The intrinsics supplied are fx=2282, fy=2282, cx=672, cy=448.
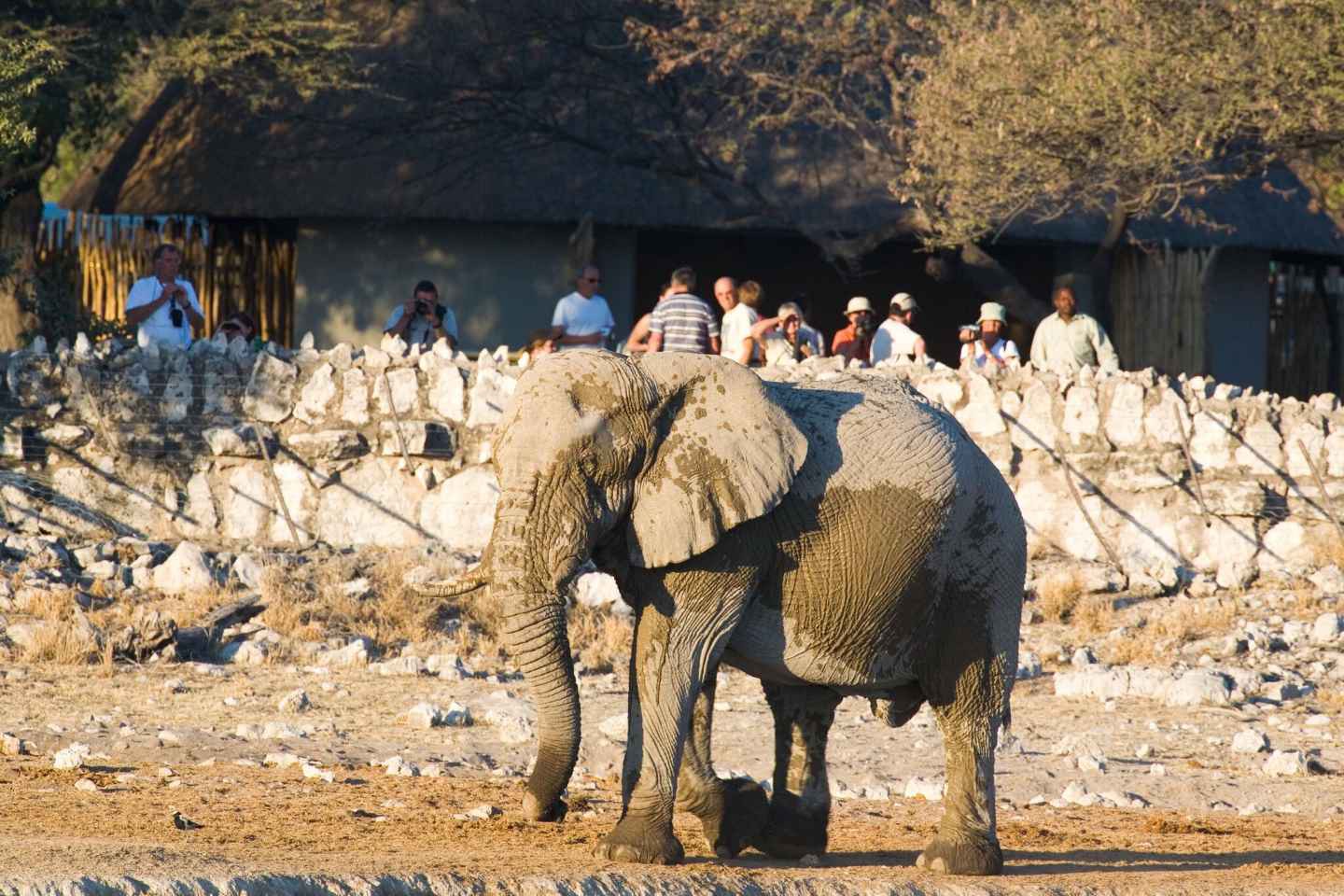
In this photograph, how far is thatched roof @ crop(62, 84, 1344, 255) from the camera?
71.5 ft

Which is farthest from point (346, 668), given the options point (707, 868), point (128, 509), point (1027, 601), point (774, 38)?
point (774, 38)

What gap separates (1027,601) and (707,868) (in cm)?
713

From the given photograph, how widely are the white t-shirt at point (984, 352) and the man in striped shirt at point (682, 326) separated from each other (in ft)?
6.02

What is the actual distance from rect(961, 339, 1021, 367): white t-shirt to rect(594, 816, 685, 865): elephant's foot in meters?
9.22

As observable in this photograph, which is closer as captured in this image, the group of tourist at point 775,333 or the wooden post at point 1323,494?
the wooden post at point 1323,494

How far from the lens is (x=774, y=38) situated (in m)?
20.7

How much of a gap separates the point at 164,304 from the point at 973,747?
928 cm

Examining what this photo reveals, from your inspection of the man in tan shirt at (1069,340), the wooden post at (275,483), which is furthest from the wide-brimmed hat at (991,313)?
the wooden post at (275,483)

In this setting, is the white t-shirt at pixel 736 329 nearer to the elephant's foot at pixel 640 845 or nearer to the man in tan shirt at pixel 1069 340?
the man in tan shirt at pixel 1069 340

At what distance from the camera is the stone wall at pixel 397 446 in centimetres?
1462

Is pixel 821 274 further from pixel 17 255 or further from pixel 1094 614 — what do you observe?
pixel 1094 614

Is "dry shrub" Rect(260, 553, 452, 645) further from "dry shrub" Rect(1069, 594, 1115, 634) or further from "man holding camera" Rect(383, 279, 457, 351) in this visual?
"dry shrub" Rect(1069, 594, 1115, 634)

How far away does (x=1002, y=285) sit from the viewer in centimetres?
2180

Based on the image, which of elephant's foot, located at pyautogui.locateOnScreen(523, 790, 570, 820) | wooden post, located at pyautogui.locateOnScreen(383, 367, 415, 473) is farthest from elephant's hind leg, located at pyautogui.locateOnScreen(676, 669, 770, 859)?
wooden post, located at pyautogui.locateOnScreen(383, 367, 415, 473)
